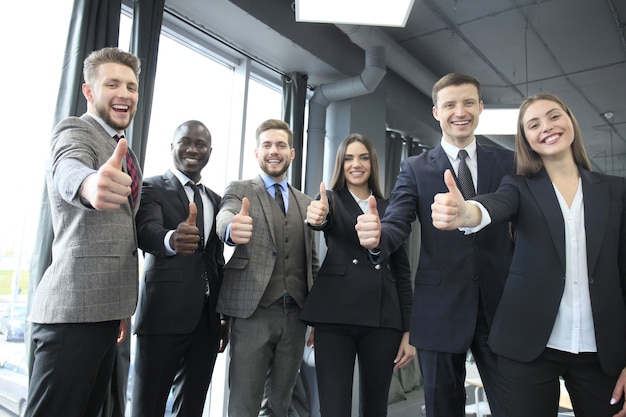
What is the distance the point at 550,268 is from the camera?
124cm

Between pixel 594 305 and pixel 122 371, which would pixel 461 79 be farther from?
pixel 122 371

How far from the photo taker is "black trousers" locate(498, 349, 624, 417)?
3.87 ft

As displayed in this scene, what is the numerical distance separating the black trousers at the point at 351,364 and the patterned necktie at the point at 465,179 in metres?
0.65

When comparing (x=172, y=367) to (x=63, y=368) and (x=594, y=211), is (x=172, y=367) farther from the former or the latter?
(x=594, y=211)

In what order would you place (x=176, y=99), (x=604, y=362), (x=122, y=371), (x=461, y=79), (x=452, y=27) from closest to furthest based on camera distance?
(x=604, y=362) → (x=461, y=79) → (x=122, y=371) → (x=176, y=99) → (x=452, y=27)

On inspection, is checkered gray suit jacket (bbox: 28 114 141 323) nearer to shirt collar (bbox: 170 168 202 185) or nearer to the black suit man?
the black suit man

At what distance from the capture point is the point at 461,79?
1.61 metres

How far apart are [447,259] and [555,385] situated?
1.57 ft

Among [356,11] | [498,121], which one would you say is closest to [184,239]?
[356,11]

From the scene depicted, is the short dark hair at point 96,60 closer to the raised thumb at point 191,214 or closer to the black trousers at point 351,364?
the raised thumb at point 191,214

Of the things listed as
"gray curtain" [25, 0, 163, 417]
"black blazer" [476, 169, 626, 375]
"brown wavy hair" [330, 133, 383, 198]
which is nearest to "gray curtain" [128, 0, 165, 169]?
"gray curtain" [25, 0, 163, 417]

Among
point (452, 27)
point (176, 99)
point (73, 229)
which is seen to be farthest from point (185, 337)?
point (452, 27)

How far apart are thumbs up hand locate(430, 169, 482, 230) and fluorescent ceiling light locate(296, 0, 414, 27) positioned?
1.59m

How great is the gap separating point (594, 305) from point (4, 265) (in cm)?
270
